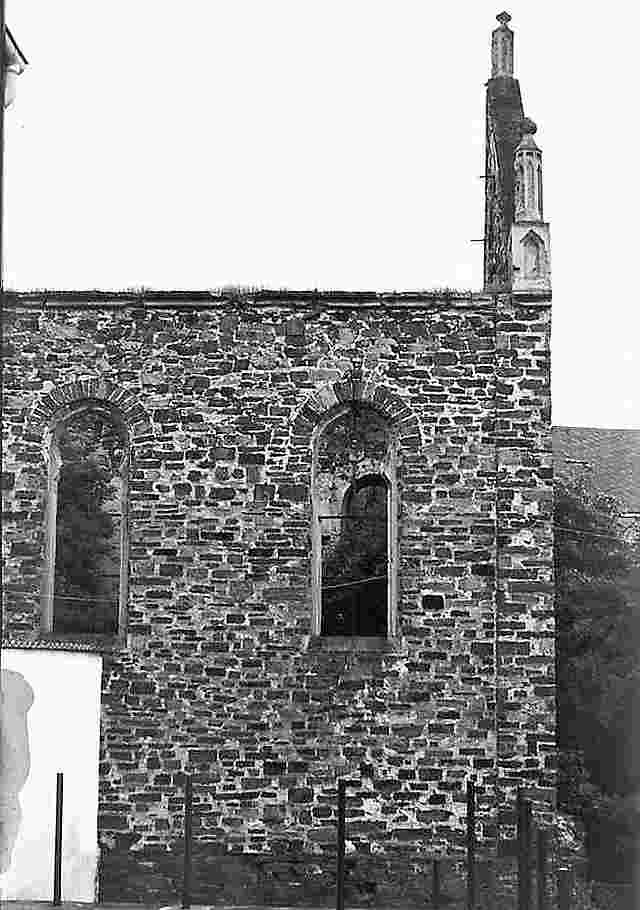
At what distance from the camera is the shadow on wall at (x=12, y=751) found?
626 inches

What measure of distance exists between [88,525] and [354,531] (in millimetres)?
3161

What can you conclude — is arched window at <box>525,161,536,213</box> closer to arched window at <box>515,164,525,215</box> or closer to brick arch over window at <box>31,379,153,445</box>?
arched window at <box>515,164,525,215</box>

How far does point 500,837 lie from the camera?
1597cm

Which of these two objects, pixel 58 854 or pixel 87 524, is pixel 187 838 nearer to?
pixel 58 854

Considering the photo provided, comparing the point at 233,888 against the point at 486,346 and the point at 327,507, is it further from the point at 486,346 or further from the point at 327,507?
the point at 486,346

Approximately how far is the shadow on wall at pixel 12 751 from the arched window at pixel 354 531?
3.10 metres

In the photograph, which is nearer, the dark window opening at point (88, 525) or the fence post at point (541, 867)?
the fence post at point (541, 867)

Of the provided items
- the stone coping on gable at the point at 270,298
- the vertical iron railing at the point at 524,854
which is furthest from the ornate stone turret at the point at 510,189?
the vertical iron railing at the point at 524,854

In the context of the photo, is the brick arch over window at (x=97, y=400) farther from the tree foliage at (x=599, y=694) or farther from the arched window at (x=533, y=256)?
the tree foliage at (x=599, y=694)

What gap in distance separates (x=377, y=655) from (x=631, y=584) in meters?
13.3

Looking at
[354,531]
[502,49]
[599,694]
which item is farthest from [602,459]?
[354,531]

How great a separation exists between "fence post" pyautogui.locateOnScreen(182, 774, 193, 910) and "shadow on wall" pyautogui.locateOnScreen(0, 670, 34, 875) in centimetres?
→ 162

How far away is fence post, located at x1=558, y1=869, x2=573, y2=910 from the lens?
15508mm

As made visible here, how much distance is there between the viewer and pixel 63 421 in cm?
1712
